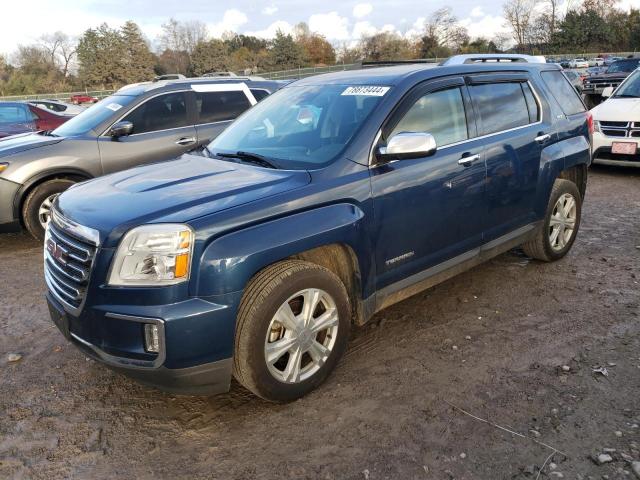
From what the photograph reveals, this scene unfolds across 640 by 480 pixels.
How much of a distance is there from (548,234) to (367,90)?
7.92ft

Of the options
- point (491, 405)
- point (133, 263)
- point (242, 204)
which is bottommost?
point (491, 405)

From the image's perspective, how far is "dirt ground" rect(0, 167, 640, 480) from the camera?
260 cm

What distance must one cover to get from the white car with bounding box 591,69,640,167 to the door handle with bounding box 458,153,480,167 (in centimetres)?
621

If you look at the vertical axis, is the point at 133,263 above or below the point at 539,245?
above

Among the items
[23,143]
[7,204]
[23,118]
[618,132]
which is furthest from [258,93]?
[23,118]

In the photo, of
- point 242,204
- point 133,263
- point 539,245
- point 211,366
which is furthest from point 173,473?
point 539,245

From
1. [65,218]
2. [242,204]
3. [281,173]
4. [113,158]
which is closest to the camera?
[242,204]

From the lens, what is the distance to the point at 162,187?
10.2 ft

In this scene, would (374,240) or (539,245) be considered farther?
(539,245)

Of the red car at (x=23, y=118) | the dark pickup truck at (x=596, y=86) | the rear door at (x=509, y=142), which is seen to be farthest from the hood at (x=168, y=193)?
the dark pickup truck at (x=596, y=86)

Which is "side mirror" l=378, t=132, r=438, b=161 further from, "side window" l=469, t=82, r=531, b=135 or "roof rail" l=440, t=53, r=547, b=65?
"roof rail" l=440, t=53, r=547, b=65

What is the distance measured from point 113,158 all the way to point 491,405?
521 cm

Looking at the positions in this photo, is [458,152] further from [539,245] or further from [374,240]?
[539,245]

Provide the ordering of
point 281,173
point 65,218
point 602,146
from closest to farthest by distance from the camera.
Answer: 1. point 65,218
2. point 281,173
3. point 602,146
